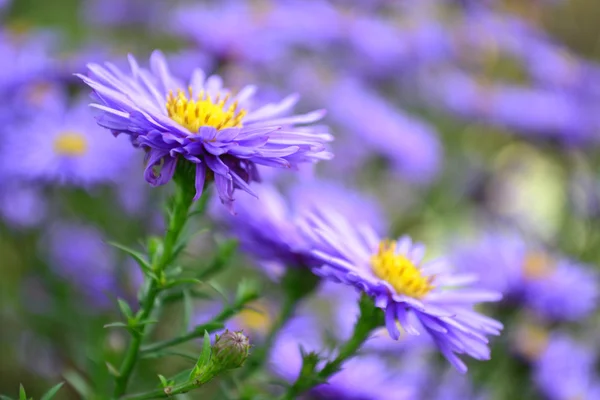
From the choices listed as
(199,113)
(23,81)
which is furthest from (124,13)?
(199,113)

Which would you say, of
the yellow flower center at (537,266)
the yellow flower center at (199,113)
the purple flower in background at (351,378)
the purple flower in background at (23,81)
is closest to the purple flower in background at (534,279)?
the yellow flower center at (537,266)

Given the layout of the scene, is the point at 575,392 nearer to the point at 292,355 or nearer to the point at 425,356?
the point at 425,356

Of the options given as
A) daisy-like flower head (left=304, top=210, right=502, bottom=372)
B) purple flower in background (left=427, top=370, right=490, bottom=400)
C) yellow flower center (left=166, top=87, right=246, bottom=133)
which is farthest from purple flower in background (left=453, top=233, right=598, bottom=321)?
yellow flower center (left=166, top=87, right=246, bottom=133)

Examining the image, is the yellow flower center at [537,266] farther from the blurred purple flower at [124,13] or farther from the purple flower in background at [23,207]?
the blurred purple flower at [124,13]

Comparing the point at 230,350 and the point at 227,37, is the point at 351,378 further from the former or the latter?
the point at 227,37

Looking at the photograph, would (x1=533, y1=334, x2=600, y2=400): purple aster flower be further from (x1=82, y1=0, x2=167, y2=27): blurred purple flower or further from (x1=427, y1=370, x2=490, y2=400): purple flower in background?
(x1=82, y1=0, x2=167, y2=27): blurred purple flower

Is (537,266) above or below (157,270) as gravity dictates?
below

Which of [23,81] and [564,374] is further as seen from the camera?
[564,374]
